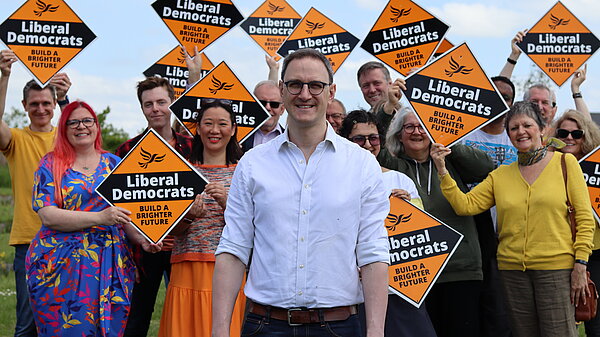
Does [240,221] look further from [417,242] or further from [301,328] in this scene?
[417,242]

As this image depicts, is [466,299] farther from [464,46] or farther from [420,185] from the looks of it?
[464,46]

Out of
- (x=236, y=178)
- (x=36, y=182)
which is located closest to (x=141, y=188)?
(x=36, y=182)

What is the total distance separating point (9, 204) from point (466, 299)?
2505cm

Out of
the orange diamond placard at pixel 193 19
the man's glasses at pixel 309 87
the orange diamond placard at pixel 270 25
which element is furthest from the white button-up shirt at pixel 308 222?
the orange diamond placard at pixel 270 25

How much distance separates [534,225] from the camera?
18.5 ft

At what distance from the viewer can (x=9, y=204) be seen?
27750mm

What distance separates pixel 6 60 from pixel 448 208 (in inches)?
158

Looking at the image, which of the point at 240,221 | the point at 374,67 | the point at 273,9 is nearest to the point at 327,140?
the point at 240,221

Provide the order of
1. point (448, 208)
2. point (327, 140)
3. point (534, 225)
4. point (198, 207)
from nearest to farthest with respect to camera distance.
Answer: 1. point (327, 140)
2. point (198, 207)
3. point (534, 225)
4. point (448, 208)

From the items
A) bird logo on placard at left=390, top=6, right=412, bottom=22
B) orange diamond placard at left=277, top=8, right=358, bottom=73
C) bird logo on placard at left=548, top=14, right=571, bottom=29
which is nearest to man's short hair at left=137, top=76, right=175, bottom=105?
orange diamond placard at left=277, top=8, right=358, bottom=73

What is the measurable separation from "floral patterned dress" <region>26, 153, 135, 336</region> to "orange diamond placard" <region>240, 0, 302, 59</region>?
11.8 feet

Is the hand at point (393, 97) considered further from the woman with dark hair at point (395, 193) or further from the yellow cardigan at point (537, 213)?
the yellow cardigan at point (537, 213)

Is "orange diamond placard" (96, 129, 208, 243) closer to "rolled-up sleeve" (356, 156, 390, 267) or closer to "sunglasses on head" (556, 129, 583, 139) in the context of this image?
"rolled-up sleeve" (356, 156, 390, 267)

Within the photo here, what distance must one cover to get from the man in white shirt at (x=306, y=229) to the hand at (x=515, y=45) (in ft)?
15.9
